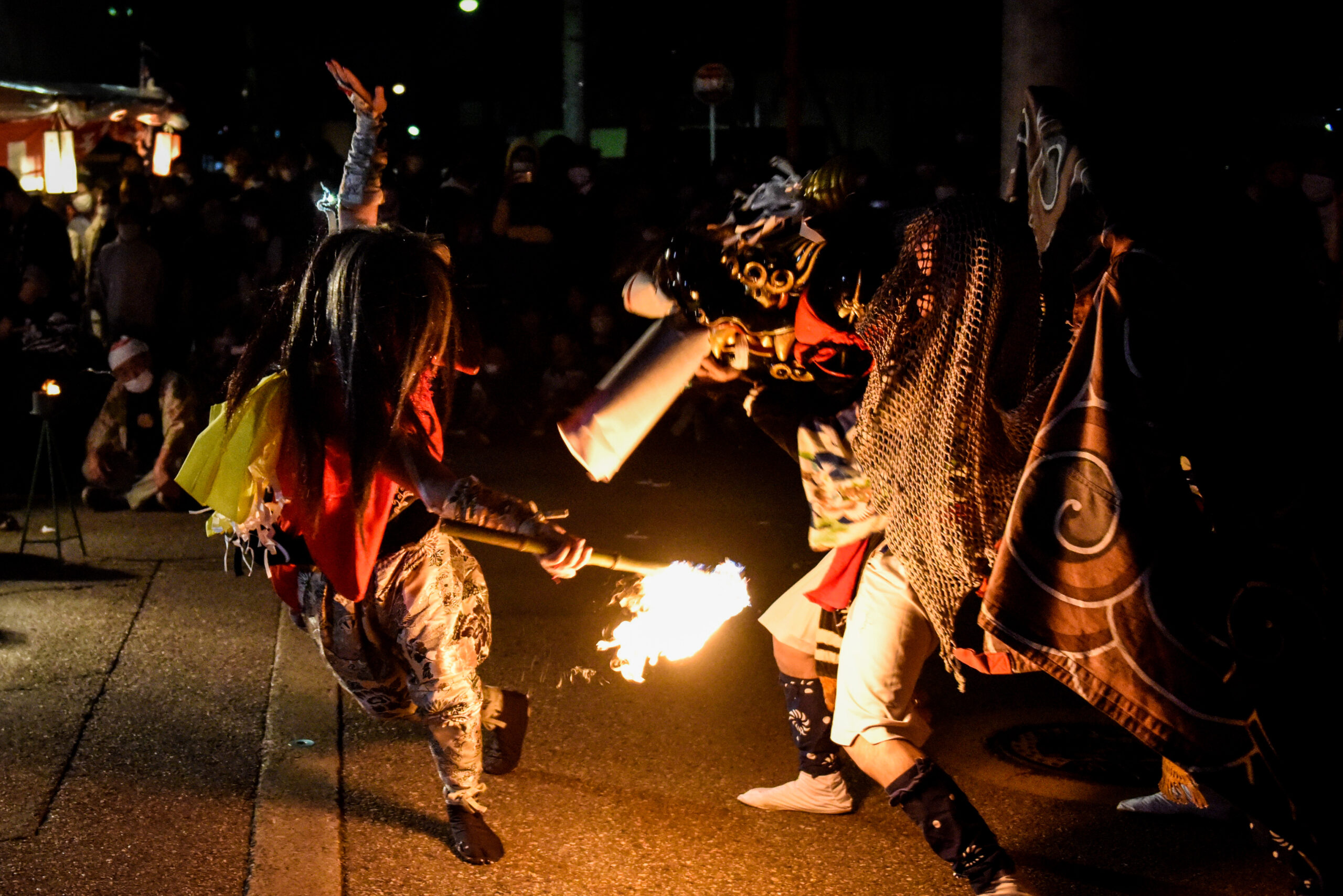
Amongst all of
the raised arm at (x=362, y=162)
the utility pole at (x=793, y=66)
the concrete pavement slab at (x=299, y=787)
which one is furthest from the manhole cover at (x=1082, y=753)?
the utility pole at (x=793, y=66)

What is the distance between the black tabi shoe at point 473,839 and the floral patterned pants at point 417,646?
3 centimetres

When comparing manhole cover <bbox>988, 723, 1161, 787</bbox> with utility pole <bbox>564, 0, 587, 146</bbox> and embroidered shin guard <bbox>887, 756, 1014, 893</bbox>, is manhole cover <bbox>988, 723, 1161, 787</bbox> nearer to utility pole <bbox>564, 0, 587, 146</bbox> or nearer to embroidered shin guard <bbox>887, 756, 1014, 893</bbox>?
embroidered shin guard <bbox>887, 756, 1014, 893</bbox>

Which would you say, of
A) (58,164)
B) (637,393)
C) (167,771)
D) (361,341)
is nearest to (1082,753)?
(637,393)

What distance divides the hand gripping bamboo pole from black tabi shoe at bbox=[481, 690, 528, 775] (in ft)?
2.21

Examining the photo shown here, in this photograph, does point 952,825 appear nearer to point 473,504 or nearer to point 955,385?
Result: point 955,385

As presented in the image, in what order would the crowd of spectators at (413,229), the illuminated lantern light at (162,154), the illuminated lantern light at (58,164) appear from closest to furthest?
the crowd of spectators at (413,229)
the illuminated lantern light at (58,164)
the illuminated lantern light at (162,154)

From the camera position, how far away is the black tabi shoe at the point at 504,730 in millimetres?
4176

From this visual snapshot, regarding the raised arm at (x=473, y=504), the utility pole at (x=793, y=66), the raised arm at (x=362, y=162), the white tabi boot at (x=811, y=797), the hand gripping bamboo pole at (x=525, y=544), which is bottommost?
the white tabi boot at (x=811, y=797)

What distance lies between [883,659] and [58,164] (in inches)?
488

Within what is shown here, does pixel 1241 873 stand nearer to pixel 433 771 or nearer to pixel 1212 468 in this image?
pixel 1212 468

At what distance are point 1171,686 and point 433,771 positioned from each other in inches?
102

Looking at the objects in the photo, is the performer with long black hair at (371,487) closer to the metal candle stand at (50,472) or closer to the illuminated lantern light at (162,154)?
the metal candle stand at (50,472)

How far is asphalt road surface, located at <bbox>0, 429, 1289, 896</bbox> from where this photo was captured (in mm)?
3725

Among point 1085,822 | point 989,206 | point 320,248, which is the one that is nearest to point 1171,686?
point 989,206
